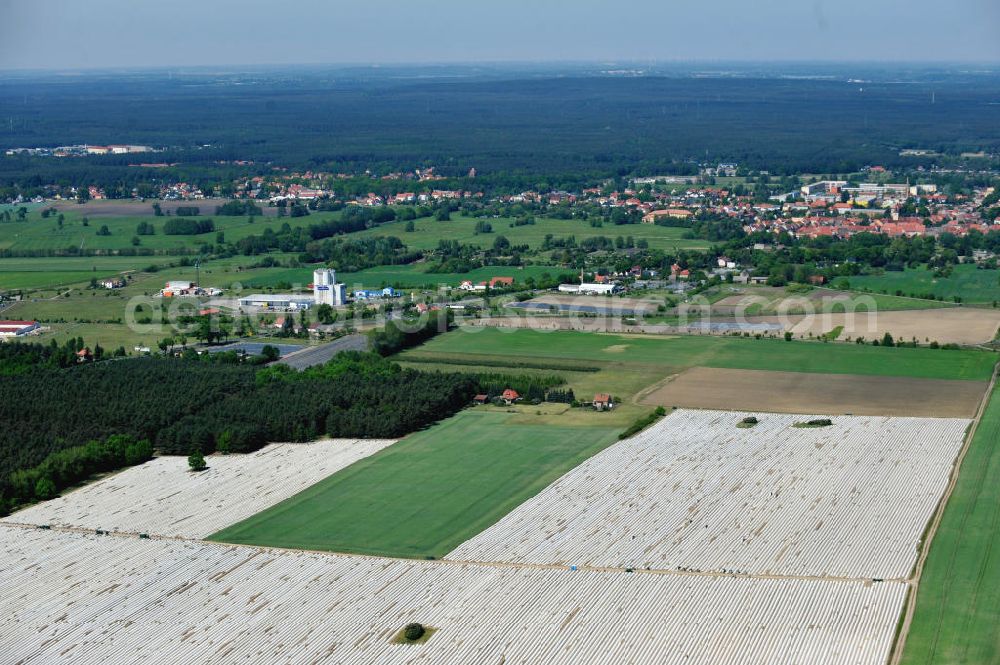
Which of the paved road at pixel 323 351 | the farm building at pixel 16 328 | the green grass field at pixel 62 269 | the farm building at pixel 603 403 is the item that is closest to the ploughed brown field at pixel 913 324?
the farm building at pixel 603 403

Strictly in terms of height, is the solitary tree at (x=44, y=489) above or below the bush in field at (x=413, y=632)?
below

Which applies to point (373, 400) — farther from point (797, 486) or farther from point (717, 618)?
point (717, 618)

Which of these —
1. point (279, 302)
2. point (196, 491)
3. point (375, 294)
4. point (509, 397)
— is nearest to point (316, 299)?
point (279, 302)

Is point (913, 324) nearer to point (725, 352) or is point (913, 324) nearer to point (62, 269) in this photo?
point (725, 352)

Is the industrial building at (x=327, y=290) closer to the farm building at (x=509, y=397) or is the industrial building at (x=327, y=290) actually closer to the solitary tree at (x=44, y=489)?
the farm building at (x=509, y=397)

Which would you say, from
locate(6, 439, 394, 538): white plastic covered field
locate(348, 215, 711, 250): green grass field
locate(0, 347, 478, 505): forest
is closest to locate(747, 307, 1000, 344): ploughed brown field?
locate(0, 347, 478, 505): forest

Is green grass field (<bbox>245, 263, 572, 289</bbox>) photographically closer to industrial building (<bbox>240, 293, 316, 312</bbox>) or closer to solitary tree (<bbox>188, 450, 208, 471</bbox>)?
industrial building (<bbox>240, 293, 316, 312</bbox>)

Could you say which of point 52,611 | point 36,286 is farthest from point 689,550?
point 36,286
